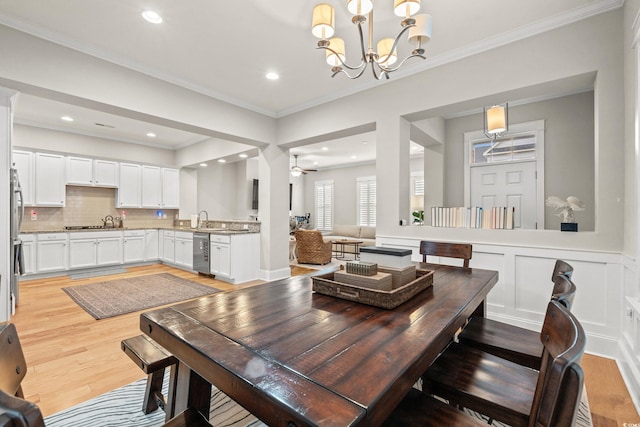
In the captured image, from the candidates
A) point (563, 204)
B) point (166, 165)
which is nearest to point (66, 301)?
point (166, 165)

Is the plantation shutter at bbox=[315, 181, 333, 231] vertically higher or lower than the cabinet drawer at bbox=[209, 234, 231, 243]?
higher

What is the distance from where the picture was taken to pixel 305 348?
2.90 ft

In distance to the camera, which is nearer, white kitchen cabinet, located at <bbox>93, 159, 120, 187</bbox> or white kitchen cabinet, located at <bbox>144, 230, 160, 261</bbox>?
white kitchen cabinet, located at <bbox>93, 159, 120, 187</bbox>

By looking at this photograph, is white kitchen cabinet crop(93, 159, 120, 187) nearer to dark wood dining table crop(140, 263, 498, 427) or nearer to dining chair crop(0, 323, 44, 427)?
dark wood dining table crop(140, 263, 498, 427)

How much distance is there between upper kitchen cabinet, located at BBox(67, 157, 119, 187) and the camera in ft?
19.1

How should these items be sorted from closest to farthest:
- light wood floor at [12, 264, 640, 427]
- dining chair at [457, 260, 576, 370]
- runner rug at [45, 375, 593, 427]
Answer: dining chair at [457, 260, 576, 370], runner rug at [45, 375, 593, 427], light wood floor at [12, 264, 640, 427]

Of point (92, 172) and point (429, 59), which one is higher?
point (429, 59)

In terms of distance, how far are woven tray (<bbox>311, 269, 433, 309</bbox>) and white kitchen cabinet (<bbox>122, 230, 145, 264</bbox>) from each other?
6243mm

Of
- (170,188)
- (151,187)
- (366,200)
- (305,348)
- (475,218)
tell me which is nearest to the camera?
(305,348)

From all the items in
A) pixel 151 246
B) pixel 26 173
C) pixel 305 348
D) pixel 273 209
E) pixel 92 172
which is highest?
pixel 92 172

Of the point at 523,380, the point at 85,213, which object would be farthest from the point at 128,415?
the point at 85,213

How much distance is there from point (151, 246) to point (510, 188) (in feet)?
23.3

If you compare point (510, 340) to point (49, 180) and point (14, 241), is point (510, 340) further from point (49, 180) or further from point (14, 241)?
point (49, 180)

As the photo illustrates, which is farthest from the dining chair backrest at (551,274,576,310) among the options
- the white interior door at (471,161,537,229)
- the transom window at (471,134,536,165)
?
the transom window at (471,134,536,165)
